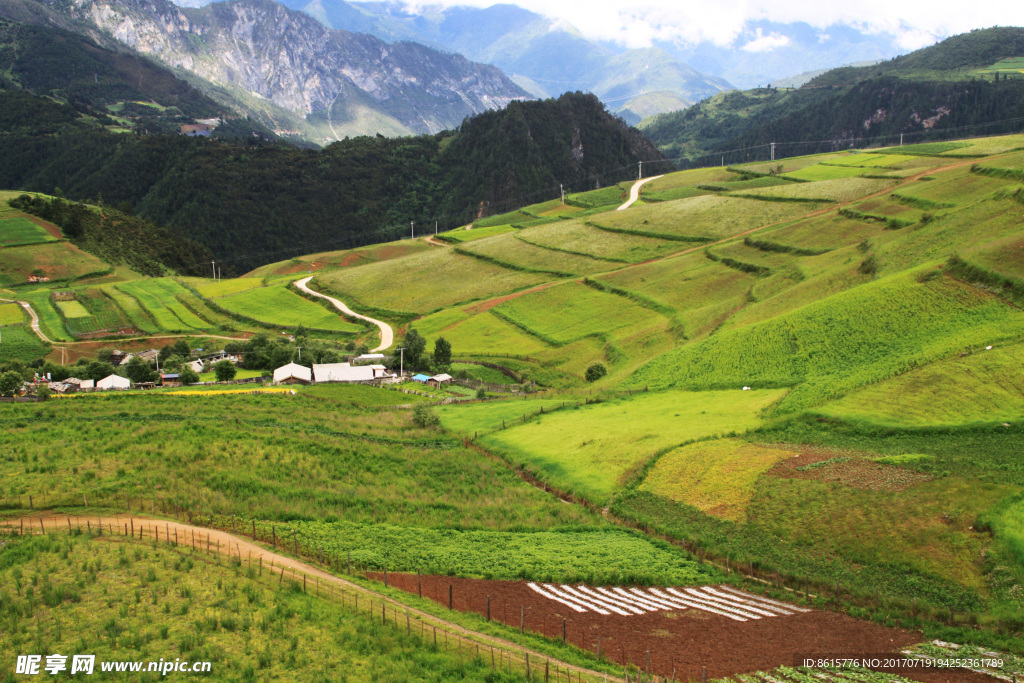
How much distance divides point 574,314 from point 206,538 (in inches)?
2474

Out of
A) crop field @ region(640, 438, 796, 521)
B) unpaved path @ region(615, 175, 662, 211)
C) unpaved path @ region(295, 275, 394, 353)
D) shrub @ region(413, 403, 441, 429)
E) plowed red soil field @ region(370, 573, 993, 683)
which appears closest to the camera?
plowed red soil field @ region(370, 573, 993, 683)

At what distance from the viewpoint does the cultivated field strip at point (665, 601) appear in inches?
983

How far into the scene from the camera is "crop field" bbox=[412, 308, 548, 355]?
267ft

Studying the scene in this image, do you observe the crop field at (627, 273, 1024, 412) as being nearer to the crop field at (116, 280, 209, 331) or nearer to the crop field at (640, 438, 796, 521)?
the crop field at (640, 438, 796, 521)

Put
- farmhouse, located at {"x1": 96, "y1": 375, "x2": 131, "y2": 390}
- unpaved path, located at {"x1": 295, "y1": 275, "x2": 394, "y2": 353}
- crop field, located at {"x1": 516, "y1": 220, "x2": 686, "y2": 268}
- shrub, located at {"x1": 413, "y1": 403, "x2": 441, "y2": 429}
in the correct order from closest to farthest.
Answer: shrub, located at {"x1": 413, "y1": 403, "x2": 441, "y2": 429} → farmhouse, located at {"x1": 96, "y1": 375, "x2": 131, "y2": 390} → unpaved path, located at {"x1": 295, "y1": 275, "x2": 394, "y2": 353} → crop field, located at {"x1": 516, "y1": 220, "x2": 686, "y2": 268}

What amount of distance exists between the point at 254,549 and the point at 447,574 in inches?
291

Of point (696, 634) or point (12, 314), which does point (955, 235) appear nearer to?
point (696, 634)

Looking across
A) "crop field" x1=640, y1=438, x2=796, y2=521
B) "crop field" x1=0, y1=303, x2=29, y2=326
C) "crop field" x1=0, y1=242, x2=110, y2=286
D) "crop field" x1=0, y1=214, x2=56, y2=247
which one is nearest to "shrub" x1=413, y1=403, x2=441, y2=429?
"crop field" x1=640, y1=438, x2=796, y2=521

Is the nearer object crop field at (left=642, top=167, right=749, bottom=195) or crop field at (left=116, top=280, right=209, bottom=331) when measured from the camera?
crop field at (left=116, top=280, right=209, bottom=331)

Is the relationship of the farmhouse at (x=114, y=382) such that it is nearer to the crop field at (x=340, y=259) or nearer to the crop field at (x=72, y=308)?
the crop field at (x=72, y=308)

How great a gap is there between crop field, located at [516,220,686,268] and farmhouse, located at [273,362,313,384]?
48.4 m

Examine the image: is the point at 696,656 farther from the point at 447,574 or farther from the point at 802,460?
the point at 802,460

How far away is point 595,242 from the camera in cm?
11869

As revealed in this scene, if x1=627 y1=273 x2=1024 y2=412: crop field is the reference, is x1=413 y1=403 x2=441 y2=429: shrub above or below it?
below
